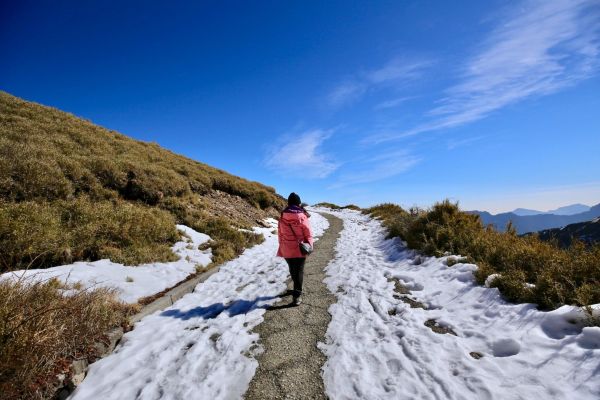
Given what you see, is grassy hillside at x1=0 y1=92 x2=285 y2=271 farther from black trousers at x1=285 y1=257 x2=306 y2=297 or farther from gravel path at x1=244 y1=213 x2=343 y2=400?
black trousers at x1=285 y1=257 x2=306 y2=297

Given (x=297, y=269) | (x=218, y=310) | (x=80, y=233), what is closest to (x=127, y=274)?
(x=80, y=233)

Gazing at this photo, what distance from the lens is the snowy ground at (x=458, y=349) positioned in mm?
3195

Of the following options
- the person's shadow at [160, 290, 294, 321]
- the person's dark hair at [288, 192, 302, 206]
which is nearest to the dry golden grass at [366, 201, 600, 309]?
the person's dark hair at [288, 192, 302, 206]

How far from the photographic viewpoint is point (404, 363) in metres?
3.91

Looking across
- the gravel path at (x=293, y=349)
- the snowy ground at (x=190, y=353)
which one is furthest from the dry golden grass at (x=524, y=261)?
the snowy ground at (x=190, y=353)

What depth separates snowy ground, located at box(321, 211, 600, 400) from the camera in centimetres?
320

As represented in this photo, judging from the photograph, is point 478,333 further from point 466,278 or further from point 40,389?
point 40,389

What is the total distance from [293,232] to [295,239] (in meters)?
0.15

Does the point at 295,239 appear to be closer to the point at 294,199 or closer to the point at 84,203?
the point at 294,199

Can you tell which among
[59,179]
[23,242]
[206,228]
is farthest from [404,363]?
[59,179]

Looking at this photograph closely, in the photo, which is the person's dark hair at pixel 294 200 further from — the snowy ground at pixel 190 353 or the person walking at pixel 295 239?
the snowy ground at pixel 190 353

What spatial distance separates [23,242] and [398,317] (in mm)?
7981

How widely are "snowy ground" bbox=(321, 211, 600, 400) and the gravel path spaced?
212mm

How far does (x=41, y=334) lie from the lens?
12.2 feet
